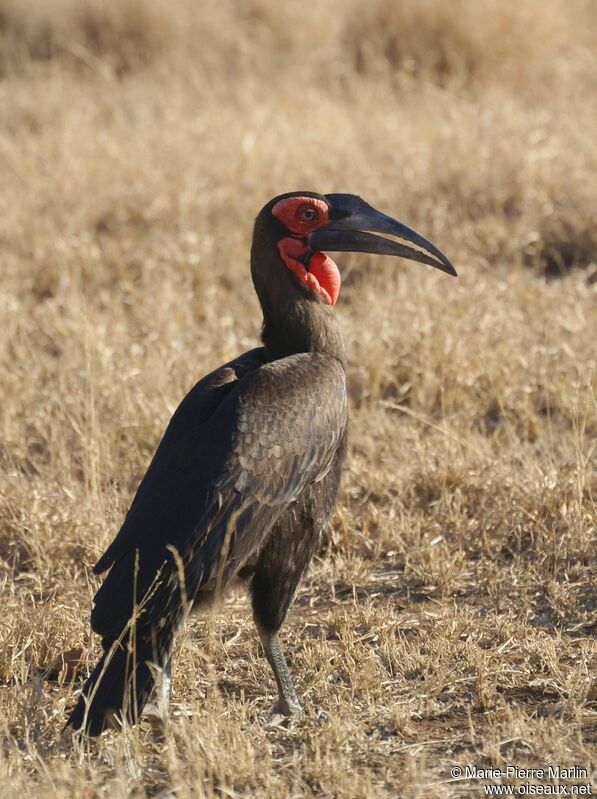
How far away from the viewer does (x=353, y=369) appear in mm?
5879

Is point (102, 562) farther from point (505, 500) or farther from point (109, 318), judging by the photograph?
point (109, 318)

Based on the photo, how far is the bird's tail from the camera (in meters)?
3.13

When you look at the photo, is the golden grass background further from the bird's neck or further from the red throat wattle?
the red throat wattle

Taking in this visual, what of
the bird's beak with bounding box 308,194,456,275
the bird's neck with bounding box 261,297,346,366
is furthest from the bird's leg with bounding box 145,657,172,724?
the bird's beak with bounding box 308,194,456,275

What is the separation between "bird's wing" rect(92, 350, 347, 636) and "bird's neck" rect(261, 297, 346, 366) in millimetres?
130

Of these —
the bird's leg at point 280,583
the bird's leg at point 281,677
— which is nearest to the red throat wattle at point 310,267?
the bird's leg at point 280,583

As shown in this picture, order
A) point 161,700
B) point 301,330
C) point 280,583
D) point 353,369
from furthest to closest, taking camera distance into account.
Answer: point 353,369 < point 301,330 < point 280,583 < point 161,700

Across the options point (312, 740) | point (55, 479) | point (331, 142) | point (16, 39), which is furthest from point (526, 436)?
point (16, 39)

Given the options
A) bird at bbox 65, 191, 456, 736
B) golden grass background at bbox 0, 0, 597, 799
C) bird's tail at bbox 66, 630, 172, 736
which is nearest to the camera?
bird's tail at bbox 66, 630, 172, 736

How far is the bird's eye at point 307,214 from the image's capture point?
389cm

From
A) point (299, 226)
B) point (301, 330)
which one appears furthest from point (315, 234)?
point (301, 330)

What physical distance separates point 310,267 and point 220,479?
87cm

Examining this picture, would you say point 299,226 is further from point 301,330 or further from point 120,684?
point 120,684

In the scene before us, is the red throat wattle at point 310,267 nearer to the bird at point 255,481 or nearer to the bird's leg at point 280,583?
the bird at point 255,481
